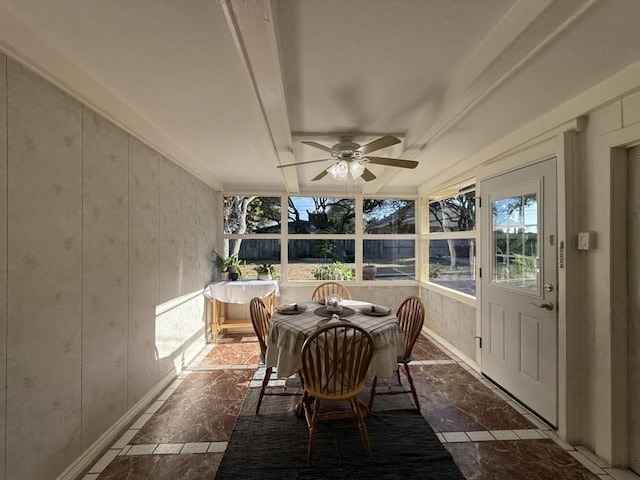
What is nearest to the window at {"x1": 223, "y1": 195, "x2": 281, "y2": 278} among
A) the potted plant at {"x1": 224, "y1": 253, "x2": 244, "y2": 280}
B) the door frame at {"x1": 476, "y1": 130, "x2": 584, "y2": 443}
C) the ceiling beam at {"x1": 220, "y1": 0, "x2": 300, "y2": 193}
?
the potted plant at {"x1": 224, "y1": 253, "x2": 244, "y2": 280}

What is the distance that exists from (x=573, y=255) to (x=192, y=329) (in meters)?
3.79

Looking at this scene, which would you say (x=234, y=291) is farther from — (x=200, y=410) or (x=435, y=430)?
(x=435, y=430)

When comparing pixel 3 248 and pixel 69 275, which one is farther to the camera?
pixel 69 275

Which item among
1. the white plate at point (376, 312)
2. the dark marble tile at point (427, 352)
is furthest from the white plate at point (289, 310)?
the dark marble tile at point (427, 352)

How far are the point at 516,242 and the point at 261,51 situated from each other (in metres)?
2.54

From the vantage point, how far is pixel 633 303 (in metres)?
1.64

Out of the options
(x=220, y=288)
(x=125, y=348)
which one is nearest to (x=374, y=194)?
(x=220, y=288)

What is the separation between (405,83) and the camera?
5.47 feet

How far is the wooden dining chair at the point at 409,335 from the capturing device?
7.36 feet

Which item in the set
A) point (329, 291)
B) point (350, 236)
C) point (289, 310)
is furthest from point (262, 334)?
point (350, 236)

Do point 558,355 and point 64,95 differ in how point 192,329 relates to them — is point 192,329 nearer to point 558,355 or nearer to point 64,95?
point 64,95

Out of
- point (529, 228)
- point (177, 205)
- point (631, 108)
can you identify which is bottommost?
point (529, 228)

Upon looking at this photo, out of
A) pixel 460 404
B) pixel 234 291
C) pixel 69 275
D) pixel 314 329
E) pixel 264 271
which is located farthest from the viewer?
pixel 264 271

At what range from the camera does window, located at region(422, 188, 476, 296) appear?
3.31 metres
